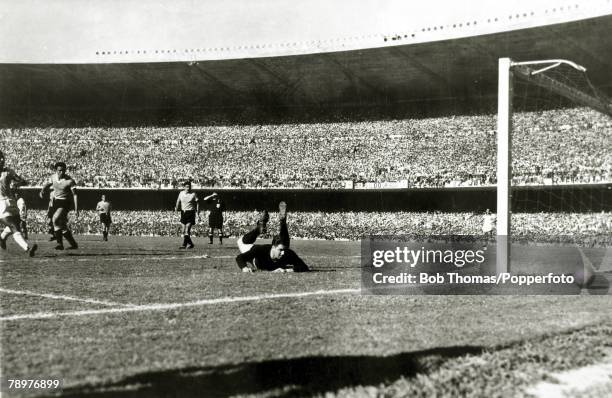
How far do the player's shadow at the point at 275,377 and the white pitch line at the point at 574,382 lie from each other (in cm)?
72

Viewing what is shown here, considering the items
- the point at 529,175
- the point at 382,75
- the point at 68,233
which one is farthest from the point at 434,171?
the point at 68,233

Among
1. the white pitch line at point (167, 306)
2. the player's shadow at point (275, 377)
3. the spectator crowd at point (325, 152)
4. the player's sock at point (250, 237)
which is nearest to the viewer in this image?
the player's shadow at point (275, 377)

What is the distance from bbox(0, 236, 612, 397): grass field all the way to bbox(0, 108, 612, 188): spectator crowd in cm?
2400

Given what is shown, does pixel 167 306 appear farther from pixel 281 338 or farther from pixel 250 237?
pixel 250 237

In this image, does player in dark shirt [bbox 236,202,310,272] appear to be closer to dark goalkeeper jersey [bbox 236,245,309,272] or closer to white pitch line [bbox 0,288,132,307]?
dark goalkeeper jersey [bbox 236,245,309,272]

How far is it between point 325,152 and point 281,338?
105 feet

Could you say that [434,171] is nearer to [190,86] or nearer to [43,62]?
[190,86]

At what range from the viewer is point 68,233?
48.1ft

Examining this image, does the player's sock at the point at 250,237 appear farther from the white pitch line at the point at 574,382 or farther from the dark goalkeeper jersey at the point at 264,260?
the white pitch line at the point at 574,382

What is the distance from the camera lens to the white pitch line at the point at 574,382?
4121 mm

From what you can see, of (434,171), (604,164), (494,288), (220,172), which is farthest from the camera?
(220,172)

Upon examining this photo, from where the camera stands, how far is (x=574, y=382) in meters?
4.40

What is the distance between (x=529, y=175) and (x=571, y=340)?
26293 millimetres

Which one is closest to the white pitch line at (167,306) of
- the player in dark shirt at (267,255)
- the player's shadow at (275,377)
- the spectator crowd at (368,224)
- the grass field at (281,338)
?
the grass field at (281,338)
